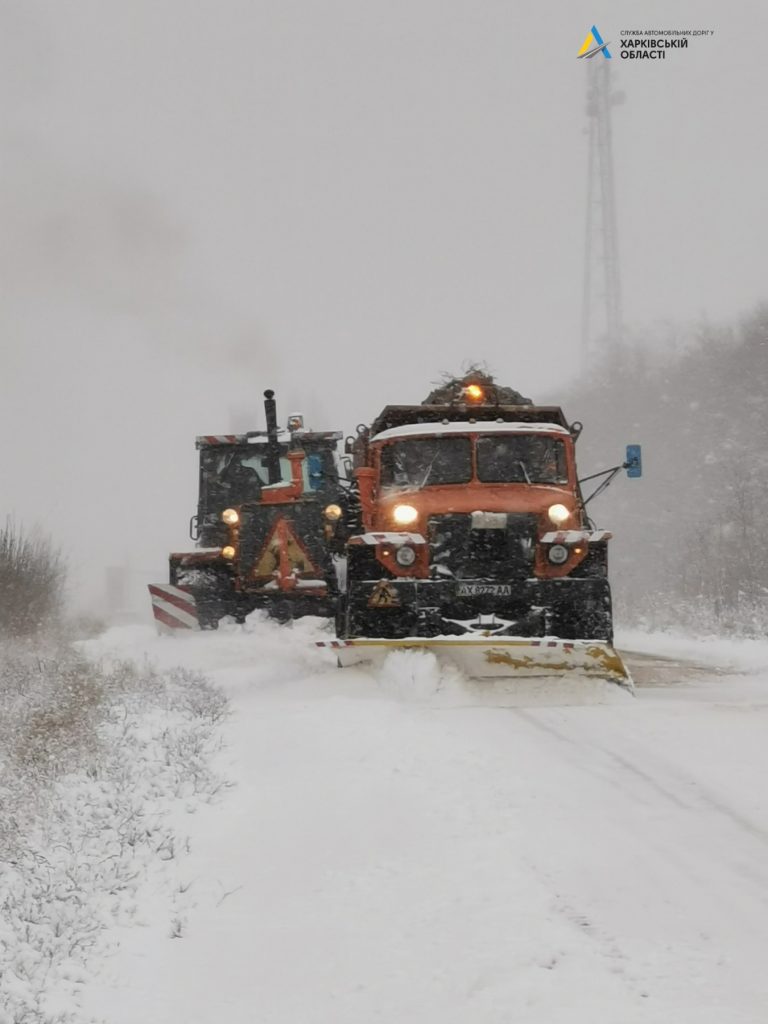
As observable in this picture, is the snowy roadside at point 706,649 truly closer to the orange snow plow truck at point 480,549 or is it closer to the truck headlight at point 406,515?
the orange snow plow truck at point 480,549

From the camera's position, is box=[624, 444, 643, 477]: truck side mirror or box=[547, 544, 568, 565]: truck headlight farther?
box=[624, 444, 643, 477]: truck side mirror

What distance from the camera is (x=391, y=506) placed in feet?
30.7

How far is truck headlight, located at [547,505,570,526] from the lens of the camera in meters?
8.87

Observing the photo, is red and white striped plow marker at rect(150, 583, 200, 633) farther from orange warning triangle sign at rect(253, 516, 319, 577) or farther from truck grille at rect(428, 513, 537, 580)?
truck grille at rect(428, 513, 537, 580)

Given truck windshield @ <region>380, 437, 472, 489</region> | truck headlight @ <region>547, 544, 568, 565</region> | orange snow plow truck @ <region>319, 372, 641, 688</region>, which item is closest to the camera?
orange snow plow truck @ <region>319, 372, 641, 688</region>

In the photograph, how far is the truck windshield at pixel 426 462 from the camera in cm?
955

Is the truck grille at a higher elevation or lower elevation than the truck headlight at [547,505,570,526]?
lower

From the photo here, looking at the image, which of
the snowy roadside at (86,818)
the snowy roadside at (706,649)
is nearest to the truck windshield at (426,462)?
the snowy roadside at (86,818)

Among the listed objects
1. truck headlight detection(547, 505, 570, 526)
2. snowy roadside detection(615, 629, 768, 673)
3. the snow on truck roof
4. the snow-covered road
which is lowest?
snowy roadside detection(615, 629, 768, 673)

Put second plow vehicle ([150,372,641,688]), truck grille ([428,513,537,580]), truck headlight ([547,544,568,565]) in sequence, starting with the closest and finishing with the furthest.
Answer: second plow vehicle ([150,372,641,688]), truck headlight ([547,544,568,565]), truck grille ([428,513,537,580])

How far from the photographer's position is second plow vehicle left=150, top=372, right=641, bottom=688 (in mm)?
8102

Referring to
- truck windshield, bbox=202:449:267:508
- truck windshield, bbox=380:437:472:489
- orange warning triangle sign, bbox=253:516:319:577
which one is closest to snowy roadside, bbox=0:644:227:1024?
truck windshield, bbox=380:437:472:489

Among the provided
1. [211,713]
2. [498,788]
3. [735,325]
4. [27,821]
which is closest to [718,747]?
[498,788]

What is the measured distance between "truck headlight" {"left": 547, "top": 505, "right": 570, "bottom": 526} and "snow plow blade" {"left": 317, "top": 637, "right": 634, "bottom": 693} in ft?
4.73
